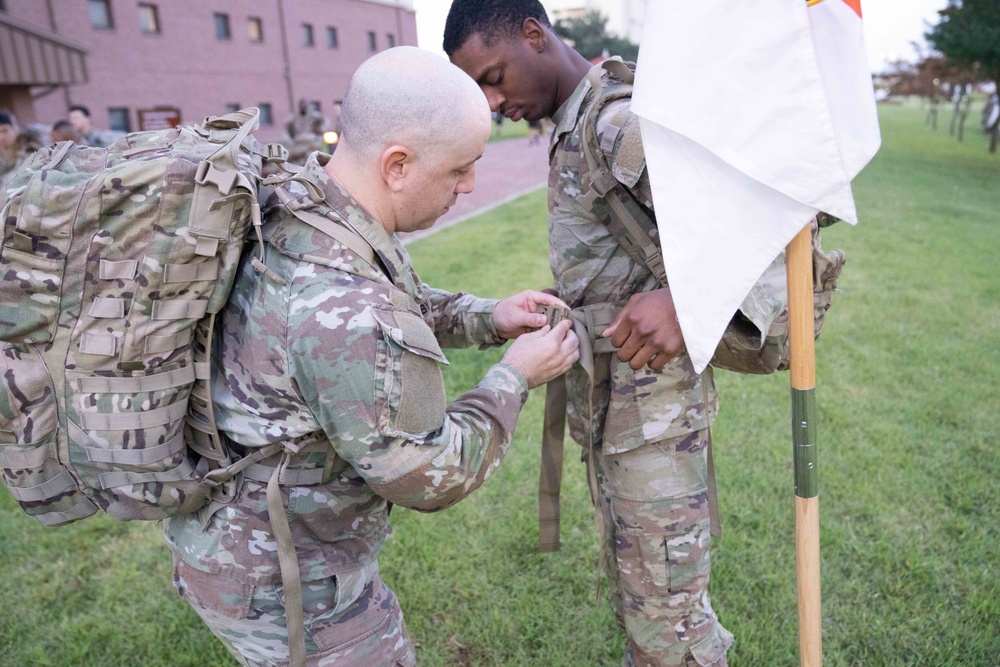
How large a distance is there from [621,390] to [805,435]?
2.09ft

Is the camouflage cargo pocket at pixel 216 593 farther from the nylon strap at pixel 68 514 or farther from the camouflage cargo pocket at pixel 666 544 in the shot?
the camouflage cargo pocket at pixel 666 544

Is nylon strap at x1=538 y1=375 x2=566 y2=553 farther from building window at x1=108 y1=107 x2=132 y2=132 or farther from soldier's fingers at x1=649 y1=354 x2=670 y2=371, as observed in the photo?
building window at x1=108 y1=107 x2=132 y2=132

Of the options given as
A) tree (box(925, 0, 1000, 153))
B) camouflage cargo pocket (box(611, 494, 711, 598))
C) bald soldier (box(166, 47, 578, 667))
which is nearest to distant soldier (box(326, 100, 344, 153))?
bald soldier (box(166, 47, 578, 667))

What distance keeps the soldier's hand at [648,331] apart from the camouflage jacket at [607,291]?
0.24 meters

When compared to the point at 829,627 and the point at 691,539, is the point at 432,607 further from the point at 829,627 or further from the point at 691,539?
the point at 829,627

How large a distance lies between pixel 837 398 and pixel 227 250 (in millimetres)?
4741

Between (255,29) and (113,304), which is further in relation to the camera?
(255,29)

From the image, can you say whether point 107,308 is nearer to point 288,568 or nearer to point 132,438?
point 132,438

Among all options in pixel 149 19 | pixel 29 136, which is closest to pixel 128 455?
pixel 29 136

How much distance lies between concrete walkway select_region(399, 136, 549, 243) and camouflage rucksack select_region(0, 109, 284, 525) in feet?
25.8

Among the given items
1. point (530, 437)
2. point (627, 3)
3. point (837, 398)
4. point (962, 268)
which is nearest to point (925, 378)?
point (837, 398)

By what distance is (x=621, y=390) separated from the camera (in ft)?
7.58

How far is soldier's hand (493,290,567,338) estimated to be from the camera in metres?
2.19

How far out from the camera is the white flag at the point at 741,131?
1656 millimetres
